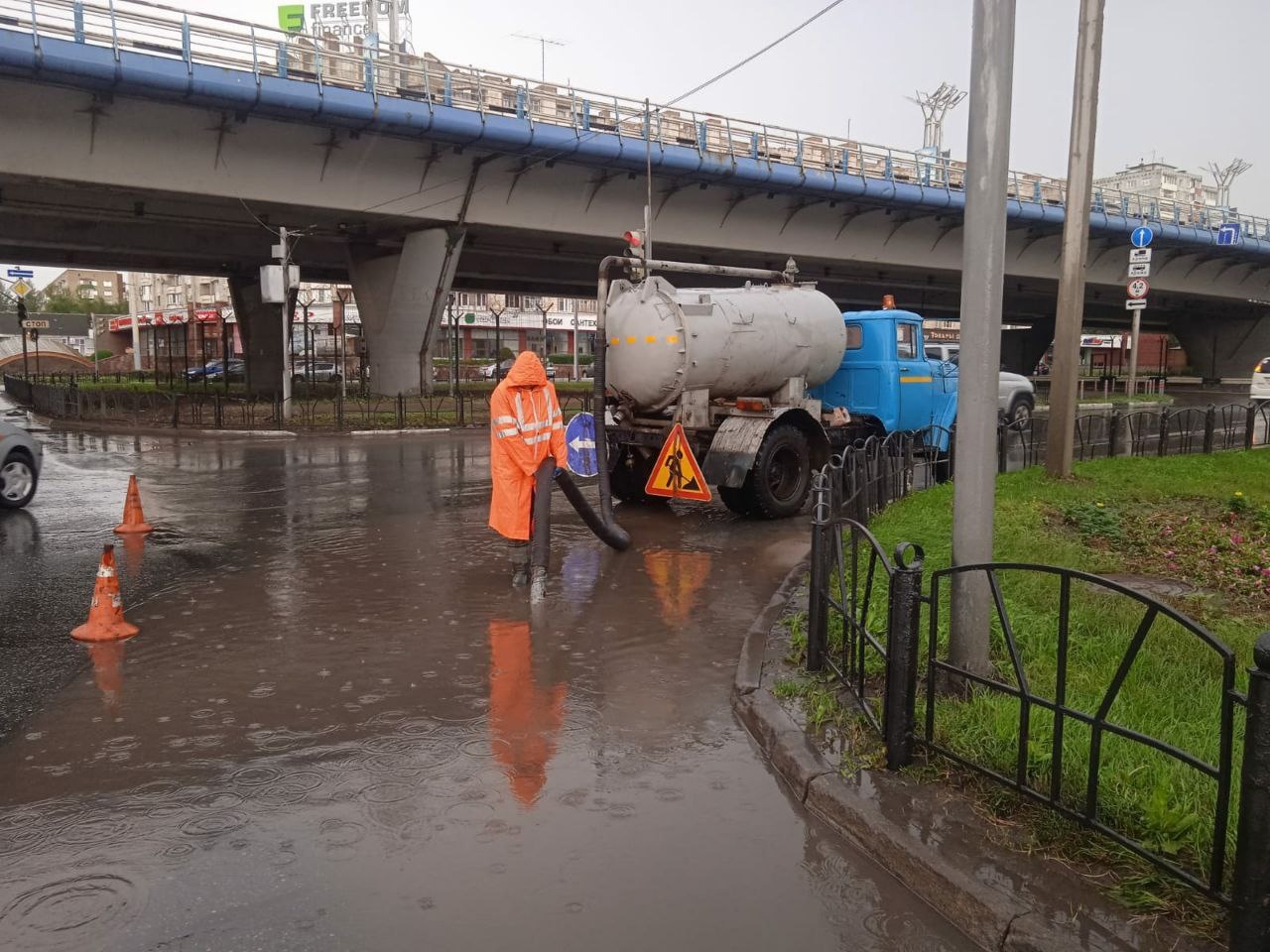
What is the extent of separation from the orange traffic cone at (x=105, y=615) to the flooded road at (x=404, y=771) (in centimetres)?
14

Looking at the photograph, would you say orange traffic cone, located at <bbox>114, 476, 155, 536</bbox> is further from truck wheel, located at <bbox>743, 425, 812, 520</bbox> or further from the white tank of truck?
truck wheel, located at <bbox>743, 425, 812, 520</bbox>

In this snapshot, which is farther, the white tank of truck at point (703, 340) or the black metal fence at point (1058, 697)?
the white tank of truck at point (703, 340)

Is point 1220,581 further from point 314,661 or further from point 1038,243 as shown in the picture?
point 1038,243

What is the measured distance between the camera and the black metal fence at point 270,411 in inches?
1013

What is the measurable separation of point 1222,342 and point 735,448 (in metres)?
58.8

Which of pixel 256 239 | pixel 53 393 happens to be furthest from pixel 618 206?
pixel 53 393

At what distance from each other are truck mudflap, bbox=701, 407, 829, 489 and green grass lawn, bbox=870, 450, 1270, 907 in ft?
5.30

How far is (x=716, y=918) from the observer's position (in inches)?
138

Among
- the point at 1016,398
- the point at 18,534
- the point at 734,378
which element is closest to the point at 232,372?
the point at 1016,398

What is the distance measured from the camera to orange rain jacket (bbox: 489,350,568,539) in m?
7.98

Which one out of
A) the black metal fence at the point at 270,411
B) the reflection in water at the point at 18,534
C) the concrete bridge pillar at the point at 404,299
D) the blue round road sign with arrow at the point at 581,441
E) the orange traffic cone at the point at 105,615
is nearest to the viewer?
the orange traffic cone at the point at 105,615

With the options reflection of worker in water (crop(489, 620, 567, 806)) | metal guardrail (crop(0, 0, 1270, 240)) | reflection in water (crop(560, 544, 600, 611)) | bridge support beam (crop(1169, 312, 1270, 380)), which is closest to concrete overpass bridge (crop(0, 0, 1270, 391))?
metal guardrail (crop(0, 0, 1270, 240))

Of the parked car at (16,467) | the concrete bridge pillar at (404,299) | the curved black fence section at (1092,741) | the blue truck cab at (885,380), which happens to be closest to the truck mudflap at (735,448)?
the blue truck cab at (885,380)

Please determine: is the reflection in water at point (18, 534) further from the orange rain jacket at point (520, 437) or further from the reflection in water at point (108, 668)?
the orange rain jacket at point (520, 437)
